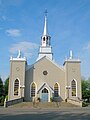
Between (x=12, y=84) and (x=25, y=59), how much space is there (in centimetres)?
545

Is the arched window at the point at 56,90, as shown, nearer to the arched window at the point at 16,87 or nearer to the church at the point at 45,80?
the church at the point at 45,80

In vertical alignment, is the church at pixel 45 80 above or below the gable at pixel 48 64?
below

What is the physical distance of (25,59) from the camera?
4259cm

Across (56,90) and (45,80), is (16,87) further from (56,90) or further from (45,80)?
(56,90)

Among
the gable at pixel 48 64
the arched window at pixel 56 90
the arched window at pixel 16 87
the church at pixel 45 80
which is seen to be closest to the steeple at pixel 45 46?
the gable at pixel 48 64

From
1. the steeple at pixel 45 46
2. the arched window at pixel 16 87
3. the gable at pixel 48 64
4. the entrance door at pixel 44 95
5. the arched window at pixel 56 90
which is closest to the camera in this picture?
the entrance door at pixel 44 95

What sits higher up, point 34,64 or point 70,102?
point 34,64

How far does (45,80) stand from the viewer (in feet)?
139

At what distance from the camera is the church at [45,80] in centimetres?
4106

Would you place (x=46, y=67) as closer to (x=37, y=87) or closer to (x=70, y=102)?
(x=37, y=87)

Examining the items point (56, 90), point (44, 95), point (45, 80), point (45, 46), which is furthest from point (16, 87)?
point (45, 46)

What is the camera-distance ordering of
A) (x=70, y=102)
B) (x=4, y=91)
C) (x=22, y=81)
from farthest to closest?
(x=4, y=91)
(x=22, y=81)
(x=70, y=102)

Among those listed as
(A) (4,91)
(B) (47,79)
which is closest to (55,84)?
(B) (47,79)

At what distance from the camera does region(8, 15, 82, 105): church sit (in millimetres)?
41062
